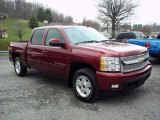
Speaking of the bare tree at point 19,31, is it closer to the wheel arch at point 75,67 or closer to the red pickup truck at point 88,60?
the red pickup truck at point 88,60

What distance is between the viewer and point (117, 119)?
13.5 feet

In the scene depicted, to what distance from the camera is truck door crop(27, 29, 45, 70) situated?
653 cm

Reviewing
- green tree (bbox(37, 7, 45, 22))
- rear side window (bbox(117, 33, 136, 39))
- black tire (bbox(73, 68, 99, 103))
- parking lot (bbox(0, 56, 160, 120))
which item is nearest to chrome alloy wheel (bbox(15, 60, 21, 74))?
parking lot (bbox(0, 56, 160, 120))

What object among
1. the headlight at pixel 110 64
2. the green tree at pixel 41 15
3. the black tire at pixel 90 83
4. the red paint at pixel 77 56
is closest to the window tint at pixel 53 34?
the red paint at pixel 77 56

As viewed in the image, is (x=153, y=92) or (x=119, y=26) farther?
(x=119, y=26)

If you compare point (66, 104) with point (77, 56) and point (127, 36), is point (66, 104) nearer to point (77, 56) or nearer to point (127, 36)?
point (77, 56)

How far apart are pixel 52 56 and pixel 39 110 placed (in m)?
1.74

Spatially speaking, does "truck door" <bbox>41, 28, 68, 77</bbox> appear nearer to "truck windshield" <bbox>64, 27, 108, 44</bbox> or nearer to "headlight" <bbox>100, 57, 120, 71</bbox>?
"truck windshield" <bbox>64, 27, 108, 44</bbox>

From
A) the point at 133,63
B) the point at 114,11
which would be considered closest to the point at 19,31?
the point at 114,11

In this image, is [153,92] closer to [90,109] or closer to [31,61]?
[90,109]

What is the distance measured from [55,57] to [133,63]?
2.09m

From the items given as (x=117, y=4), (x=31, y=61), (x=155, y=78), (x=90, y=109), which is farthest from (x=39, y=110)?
(x=117, y=4)

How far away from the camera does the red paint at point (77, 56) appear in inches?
181

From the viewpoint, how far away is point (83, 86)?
16.8ft
